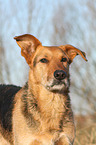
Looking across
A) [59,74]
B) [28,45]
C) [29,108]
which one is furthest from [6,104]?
[59,74]

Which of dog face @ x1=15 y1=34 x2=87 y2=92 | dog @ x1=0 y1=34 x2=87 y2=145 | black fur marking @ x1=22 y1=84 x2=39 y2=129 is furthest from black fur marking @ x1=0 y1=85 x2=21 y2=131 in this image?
dog face @ x1=15 y1=34 x2=87 y2=92

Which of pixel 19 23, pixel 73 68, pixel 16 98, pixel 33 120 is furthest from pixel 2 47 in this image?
pixel 33 120

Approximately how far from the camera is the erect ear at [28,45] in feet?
15.3

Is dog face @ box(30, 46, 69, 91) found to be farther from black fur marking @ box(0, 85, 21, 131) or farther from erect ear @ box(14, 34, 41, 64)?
black fur marking @ box(0, 85, 21, 131)

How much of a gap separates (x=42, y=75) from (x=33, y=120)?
765mm

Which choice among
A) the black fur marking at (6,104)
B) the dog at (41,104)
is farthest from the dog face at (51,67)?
the black fur marking at (6,104)

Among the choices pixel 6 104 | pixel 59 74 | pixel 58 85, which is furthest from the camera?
pixel 6 104

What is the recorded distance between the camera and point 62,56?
4684 millimetres

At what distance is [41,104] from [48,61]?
761 mm

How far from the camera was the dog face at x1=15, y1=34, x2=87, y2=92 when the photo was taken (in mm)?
4223

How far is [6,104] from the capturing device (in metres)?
5.06

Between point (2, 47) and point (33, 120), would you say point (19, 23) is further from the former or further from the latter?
point (33, 120)

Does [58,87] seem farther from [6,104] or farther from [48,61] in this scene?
[6,104]

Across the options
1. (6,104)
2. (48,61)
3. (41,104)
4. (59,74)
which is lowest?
(6,104)
